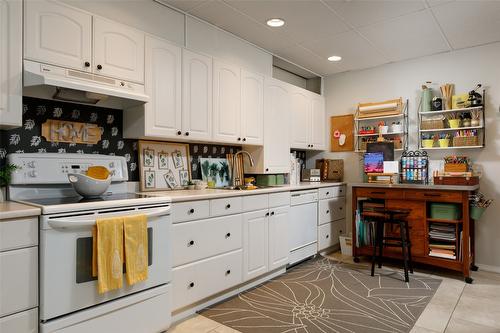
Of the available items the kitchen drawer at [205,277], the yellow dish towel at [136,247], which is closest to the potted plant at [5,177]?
the yellow dish towel at [136,247]

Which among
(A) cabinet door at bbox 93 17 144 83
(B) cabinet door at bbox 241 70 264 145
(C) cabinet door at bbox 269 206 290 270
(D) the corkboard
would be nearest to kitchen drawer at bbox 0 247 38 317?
(A) cabinet door at bbox 93 17 144 83

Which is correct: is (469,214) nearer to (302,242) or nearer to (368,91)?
(302,242)

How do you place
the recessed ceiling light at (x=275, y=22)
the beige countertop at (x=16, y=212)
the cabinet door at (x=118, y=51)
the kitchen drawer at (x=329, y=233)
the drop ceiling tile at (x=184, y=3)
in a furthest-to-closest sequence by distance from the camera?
the kitchen drawer at (x=329, y=233), the recessed ceiling light at (x=275, y=22), the drop ceiling tile at (x=184, y=3), the cabinet door at (x=118, y=51), the beige countertop at (x=16, y=212)

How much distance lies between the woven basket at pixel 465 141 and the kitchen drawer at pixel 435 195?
695mm

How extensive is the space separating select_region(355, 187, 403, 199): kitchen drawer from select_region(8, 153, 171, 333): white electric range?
2.48m

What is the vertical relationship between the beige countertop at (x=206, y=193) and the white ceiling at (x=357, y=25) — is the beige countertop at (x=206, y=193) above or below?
below

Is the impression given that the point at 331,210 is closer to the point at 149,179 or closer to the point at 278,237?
Answer: the point at 278,237

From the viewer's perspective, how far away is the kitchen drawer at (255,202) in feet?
→ 9.70

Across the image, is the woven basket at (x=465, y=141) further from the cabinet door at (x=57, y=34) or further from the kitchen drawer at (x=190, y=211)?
the cabinet door at (x=57, y=34)

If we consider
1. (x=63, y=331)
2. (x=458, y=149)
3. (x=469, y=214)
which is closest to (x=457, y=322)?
(x=469, y=214)

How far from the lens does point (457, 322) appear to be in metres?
2.38

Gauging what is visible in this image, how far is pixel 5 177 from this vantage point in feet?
6.64

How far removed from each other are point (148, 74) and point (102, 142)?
25.5 inches

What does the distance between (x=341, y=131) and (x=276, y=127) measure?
1.34 meters
